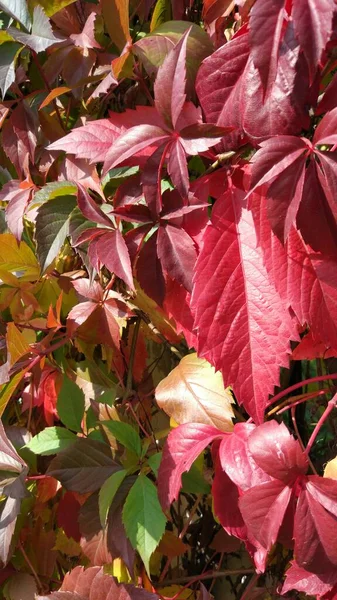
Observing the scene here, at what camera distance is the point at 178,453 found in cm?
87

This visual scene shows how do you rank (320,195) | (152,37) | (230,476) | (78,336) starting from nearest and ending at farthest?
(320,195) → (230,476) → (152,37) → (78,336)

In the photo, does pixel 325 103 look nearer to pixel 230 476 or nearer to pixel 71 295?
pixel 230 476

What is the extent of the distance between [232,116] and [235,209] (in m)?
0.10

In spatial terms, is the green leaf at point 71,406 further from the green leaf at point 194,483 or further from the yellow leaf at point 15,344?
the green leaf at point 194,483

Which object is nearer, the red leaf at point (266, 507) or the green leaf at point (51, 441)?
the red leaf at point (266, 507)

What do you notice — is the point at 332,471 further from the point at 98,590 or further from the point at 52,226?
the point at 52,226

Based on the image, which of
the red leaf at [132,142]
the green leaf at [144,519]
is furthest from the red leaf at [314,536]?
the red leaf at [132,142]

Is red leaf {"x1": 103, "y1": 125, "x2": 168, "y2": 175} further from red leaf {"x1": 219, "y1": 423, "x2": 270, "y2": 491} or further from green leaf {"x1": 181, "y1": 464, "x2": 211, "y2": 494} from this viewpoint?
green leaf {"x1": 181, "y1": 464, "x2": 211, "y2": 494}

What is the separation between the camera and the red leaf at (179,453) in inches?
33.6

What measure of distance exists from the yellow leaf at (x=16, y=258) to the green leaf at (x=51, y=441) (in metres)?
0.26

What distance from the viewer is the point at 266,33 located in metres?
0.66

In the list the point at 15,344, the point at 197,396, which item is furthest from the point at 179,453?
the point at 15,344

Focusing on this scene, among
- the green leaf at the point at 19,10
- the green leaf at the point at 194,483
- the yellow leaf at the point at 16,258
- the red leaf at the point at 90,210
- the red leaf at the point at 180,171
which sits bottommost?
the green leaf at the point at 194,483

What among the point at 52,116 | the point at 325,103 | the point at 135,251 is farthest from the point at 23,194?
the point at 325,103
